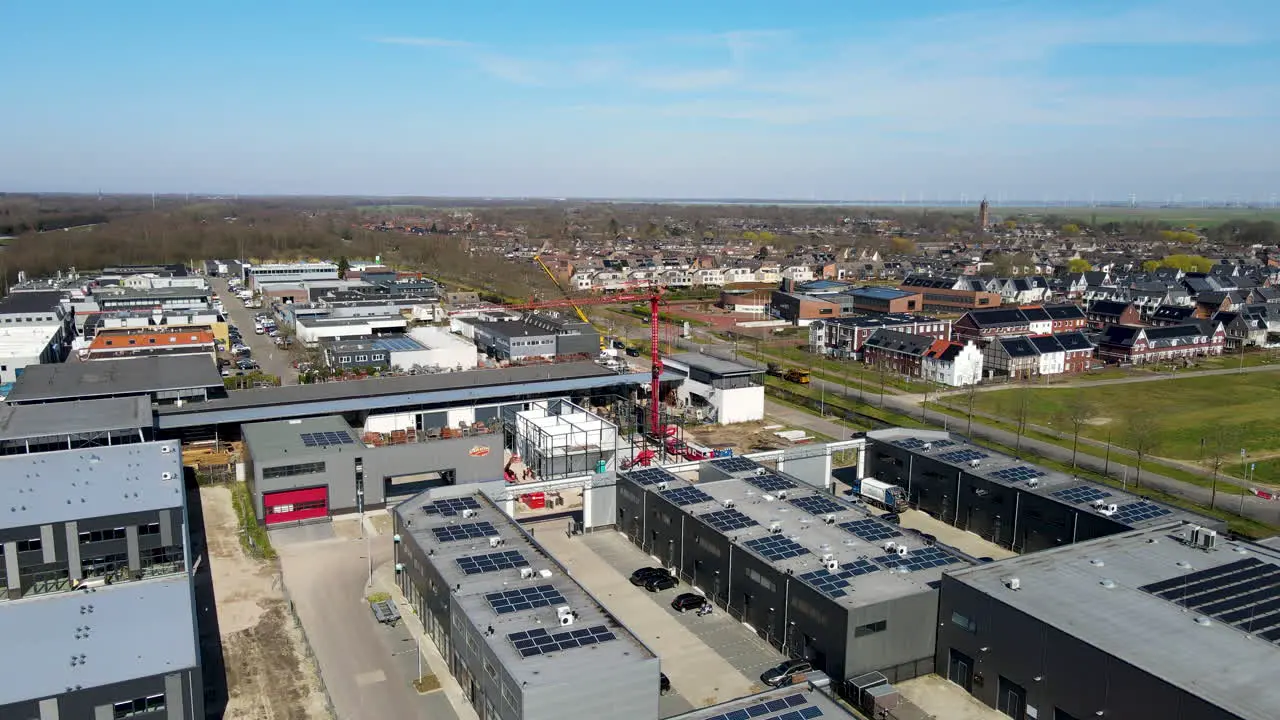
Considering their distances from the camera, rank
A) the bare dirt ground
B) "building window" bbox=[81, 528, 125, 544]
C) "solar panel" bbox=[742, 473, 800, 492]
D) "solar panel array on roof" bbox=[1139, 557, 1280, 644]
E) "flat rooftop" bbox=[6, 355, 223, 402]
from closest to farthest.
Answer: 1. "solar panel array on roof" bbox=[1139, 557, 1280, 644]
2. the bare dirt ground
3. "building window" bbox=[81, 528, 125, 544]
4. "solar panel" bbox=[742, 473, 800, 492]
5. "flat rooftop" bbox=[6, 355, 223, 402]

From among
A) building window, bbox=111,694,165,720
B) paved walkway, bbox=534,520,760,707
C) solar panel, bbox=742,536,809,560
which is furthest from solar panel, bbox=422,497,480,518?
building window, bbox=111,694,165,720

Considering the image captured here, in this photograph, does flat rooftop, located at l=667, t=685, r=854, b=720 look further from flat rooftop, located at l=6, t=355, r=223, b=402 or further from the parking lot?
flat rooftop, located at l=6, t=355, r=223, b=402

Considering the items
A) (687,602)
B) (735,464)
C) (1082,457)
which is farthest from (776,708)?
(1082,457)

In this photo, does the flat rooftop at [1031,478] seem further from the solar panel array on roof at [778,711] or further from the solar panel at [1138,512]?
the solar panel array on roof at [778,711]

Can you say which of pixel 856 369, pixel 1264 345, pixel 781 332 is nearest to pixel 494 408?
pixel 856 369

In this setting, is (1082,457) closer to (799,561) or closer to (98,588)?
(799,561)
